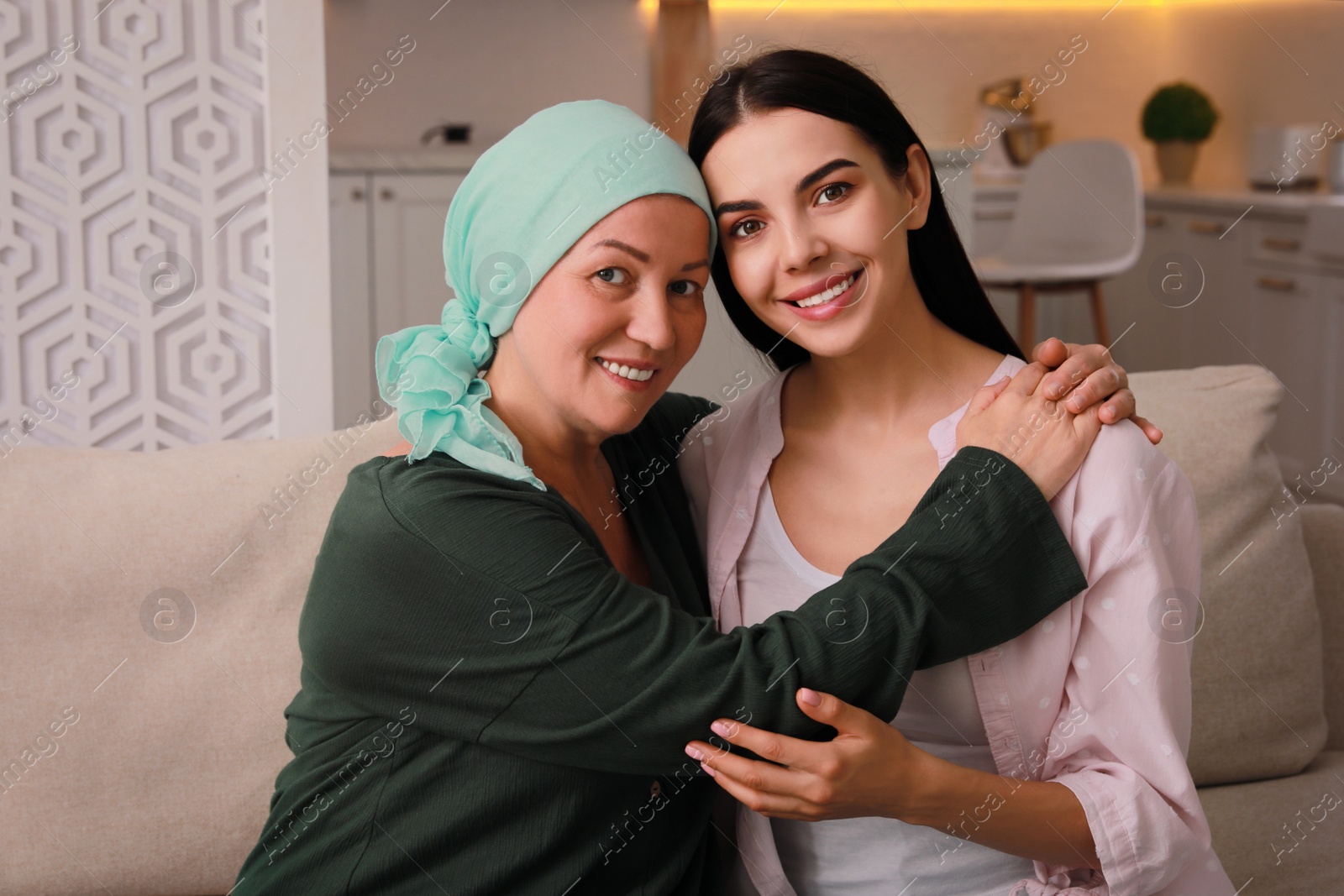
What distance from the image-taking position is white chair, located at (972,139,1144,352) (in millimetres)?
4391

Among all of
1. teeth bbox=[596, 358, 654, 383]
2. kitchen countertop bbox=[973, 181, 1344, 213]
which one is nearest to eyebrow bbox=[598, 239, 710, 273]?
teeth bbox=[596, 358, 654, 383]

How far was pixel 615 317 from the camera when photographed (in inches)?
46.0

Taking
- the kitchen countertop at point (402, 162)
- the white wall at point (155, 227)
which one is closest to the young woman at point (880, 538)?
the white wall at point (155, 227)

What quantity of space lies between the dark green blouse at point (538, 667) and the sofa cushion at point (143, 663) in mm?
283

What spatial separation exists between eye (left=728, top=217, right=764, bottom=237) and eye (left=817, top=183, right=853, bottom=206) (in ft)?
0.24

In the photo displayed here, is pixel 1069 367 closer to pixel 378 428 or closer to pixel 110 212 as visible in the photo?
pixel 378 428

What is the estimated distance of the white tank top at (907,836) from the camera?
4.10 feet

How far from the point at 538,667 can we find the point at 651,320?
14.0 inches

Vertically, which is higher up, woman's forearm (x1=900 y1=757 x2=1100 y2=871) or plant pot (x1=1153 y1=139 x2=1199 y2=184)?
plant pot (x1=1153 y1=139 x2=1199 y2=184)

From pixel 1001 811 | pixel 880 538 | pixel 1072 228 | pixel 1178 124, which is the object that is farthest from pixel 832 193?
pixel 1178 124

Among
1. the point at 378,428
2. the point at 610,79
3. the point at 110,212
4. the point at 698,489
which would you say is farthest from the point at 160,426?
the point at 610,79

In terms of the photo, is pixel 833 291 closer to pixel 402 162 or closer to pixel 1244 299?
pixel 402 162

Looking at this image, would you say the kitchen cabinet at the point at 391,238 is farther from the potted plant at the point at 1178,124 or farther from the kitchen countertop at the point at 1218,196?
the potted plant at the point at 1178,124

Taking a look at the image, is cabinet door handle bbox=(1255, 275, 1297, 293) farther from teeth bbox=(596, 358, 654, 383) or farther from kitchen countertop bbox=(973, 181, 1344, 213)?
teeth bbox=(596, 358, 654, 383)
